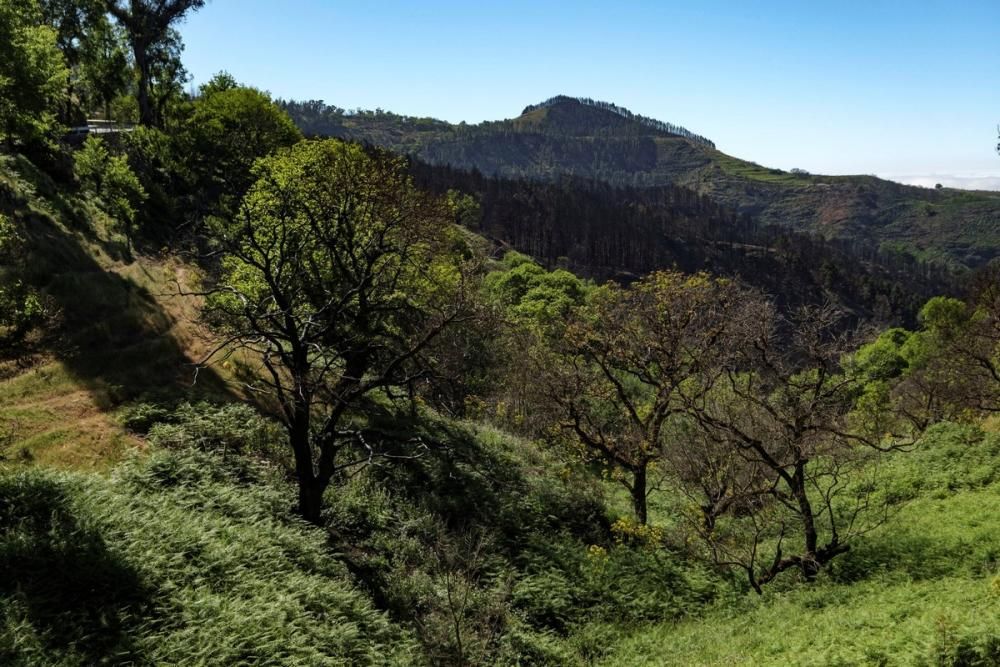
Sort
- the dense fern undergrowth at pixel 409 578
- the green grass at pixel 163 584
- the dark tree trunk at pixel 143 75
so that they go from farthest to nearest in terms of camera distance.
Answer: the dark tree trunk at pixel 143 75
the dense fern undergrowth at pixel 409 578
the green grass at pixel 163 584

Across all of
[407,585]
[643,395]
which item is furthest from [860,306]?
[407,585]

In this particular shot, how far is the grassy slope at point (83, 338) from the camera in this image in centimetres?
1556

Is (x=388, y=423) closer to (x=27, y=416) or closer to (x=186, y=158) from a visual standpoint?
(x=27, y=416)

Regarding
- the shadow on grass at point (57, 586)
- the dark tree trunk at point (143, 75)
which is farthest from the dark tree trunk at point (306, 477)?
the dark tree trunk at point (143, 75)

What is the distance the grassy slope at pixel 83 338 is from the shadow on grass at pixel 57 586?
410 centimetres

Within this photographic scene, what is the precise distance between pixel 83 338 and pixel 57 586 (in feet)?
42.2

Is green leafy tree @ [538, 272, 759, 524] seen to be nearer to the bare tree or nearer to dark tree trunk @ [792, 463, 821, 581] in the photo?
the bare tree

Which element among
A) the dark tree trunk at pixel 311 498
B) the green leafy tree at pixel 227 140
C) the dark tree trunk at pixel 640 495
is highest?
the green leafy tree at pixel 227 140

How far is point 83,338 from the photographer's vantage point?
766 inches

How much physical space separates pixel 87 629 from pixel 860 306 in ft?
744

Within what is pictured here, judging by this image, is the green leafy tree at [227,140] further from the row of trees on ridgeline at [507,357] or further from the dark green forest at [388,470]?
the dark green forest at [388,470]

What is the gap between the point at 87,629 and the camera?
29.6 feet

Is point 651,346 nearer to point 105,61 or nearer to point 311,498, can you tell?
point 311,498

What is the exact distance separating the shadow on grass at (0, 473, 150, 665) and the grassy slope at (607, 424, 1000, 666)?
35.8 ft
